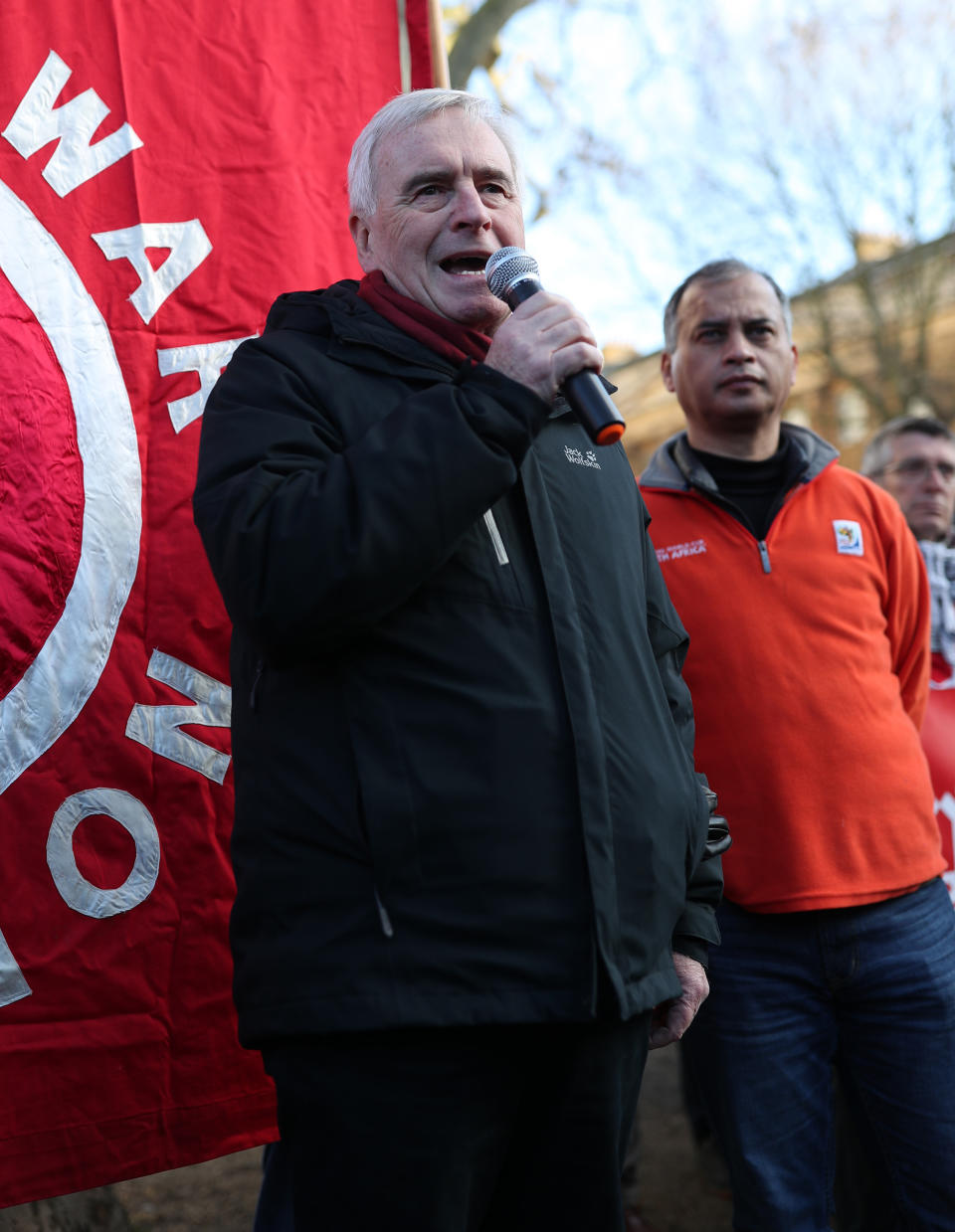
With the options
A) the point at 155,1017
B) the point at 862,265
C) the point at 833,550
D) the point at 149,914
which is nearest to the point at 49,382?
the point at 149,914

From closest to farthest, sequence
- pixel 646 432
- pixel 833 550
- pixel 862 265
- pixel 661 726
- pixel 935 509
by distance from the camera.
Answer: pixel 661 726
pixel 833 550
pixel 935 509
pixel 862 265
pixel 646 432

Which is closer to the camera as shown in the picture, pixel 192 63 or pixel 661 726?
pixel 661 726

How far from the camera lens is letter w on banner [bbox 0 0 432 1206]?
2.08 metres

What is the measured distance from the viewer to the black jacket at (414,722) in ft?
4.81

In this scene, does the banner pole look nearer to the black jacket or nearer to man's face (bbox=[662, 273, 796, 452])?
man's face (bbox=[662, 273, 796, 452])

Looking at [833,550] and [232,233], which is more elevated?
[232,233]

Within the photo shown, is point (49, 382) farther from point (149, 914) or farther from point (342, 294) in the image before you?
point (149, 914)

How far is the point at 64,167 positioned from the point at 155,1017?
154cm

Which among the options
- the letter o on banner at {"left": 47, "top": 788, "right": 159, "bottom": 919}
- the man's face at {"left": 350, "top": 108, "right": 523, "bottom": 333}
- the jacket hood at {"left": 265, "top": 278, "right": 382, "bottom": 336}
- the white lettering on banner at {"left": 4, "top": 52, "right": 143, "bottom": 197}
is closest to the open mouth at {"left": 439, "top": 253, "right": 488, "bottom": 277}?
the man's face at {"left": 350, "top": 108, "right": 523, "bottom": 333}

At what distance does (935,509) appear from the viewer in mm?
3809

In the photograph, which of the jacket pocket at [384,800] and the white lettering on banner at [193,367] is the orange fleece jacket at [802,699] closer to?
the white lettering on banner at [193,367]

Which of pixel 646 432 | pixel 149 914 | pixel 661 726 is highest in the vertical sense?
pixel 646 432

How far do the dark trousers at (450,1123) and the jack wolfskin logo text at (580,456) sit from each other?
819 mm

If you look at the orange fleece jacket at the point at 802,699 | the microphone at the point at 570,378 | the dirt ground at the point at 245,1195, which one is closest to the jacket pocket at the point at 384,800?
the microphone at the point at 570,378
